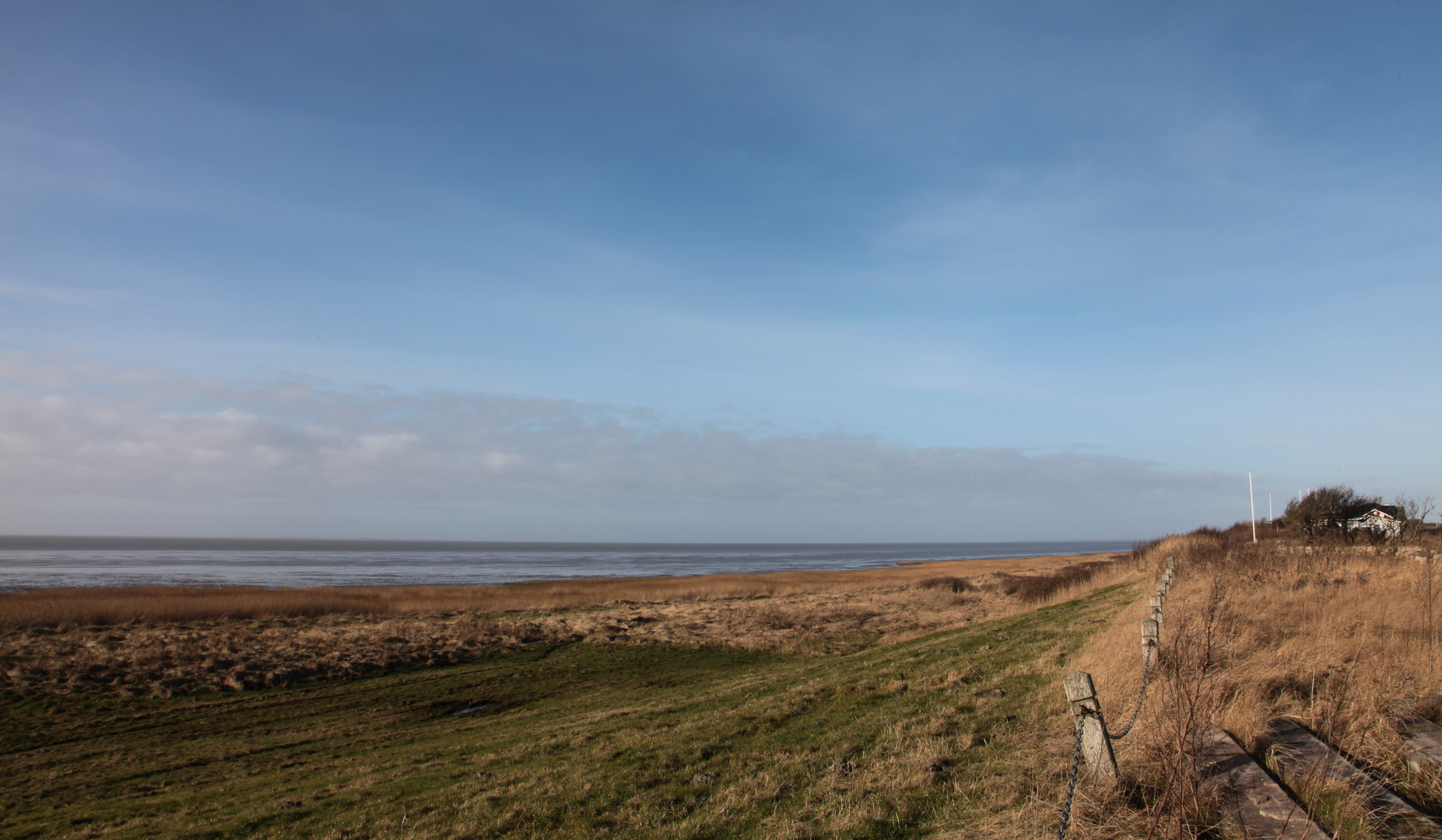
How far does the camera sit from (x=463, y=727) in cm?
1666

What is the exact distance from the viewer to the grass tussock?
4.84m

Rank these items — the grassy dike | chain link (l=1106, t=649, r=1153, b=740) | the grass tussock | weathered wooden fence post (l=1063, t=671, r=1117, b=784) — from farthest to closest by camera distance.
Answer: the grassy dike → chain link (l=1106, t=649, r=1153, b=740) → weathered wooden fence post (l=1063, t=671, r=1117, b=784) → the grass tussock

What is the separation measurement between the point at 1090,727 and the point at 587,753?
8461 mm

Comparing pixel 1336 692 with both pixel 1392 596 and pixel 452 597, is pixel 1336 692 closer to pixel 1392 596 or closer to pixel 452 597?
pixel 1392 596

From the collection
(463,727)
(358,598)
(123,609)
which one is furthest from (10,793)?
(358,598)

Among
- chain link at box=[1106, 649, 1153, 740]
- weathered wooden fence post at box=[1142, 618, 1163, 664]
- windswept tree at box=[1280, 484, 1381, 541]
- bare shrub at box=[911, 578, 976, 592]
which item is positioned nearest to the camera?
chain link at box=[1106, 649, 1153, 740]

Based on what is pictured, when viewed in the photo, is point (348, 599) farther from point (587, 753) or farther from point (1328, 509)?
point (1328, 509)

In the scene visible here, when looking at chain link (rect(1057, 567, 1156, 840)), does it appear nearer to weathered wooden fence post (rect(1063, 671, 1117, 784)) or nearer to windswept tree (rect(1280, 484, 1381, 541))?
weathered wooden fence post (rect(1063, 671, 1117, 784))

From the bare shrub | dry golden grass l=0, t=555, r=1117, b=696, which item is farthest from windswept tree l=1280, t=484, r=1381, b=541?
the bare shrub

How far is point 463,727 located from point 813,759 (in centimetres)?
1073

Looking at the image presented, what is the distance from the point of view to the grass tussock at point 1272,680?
15.9ft

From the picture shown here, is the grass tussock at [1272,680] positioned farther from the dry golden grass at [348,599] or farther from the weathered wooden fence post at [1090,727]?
the dry golden grass at [348,599]

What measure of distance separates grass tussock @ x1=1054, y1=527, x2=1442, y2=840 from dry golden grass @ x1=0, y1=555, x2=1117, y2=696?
1597 centimetres

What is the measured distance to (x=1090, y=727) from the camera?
540cm
